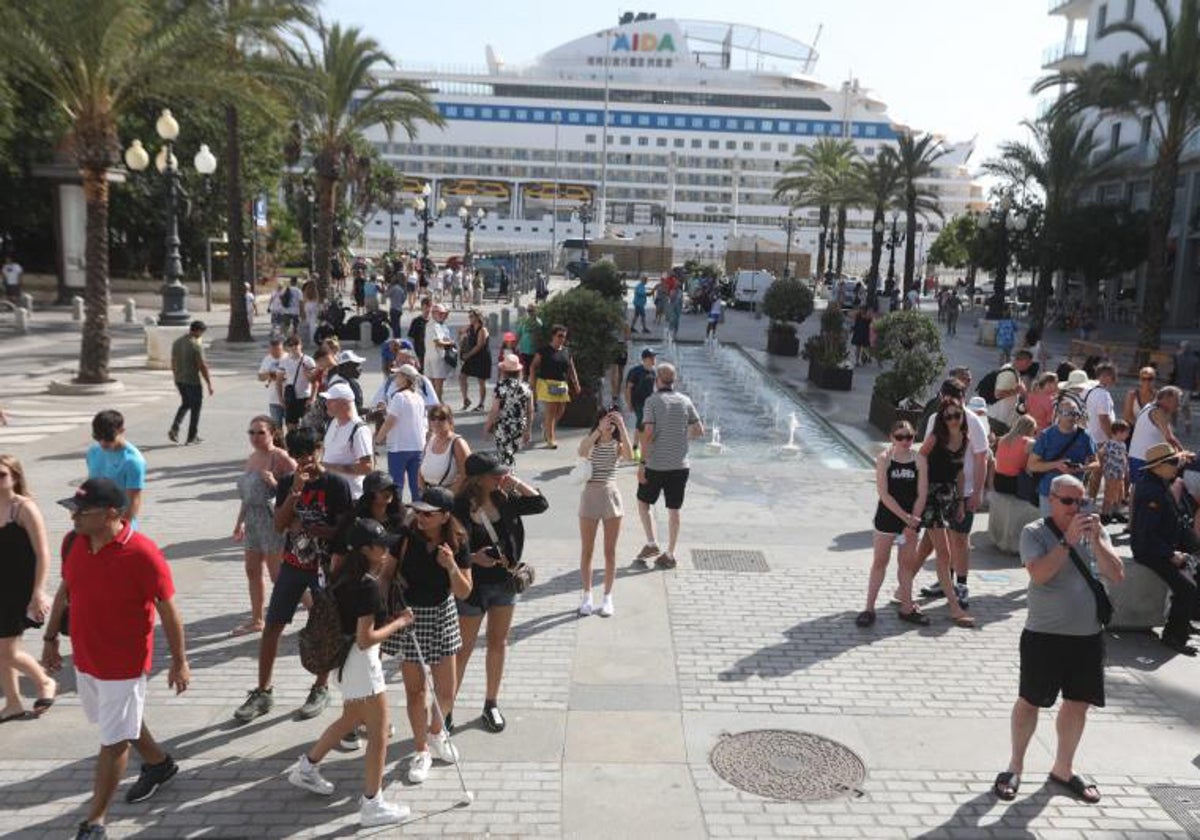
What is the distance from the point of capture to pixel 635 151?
105062mm

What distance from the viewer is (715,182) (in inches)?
4168

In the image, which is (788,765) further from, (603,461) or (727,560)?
(727,560)

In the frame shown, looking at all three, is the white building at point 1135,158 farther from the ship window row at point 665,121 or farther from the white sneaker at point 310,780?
the ship window row at point 665,121

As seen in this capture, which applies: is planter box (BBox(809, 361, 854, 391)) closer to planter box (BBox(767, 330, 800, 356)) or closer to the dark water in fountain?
the dark water in fountain

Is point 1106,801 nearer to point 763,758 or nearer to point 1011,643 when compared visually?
point 763,758

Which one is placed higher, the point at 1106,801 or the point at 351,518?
the point at 351,518

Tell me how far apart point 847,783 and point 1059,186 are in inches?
1523

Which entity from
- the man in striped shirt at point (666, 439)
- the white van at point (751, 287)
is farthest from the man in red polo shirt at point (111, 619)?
the white van at point (751, 287)

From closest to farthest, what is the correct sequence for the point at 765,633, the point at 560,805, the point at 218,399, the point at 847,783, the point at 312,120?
the point at 560,805, the point at 847,783, the point at 765,633, the point at 218,399, the point at 312,120

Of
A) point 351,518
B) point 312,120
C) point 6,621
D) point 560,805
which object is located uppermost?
point 312,120

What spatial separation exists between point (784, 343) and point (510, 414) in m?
17.4

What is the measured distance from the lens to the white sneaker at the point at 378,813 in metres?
4.60

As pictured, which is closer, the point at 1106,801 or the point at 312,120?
the point at 1106,801

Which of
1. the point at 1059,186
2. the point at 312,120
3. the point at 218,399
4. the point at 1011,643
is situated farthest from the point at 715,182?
the point at 1011,643
